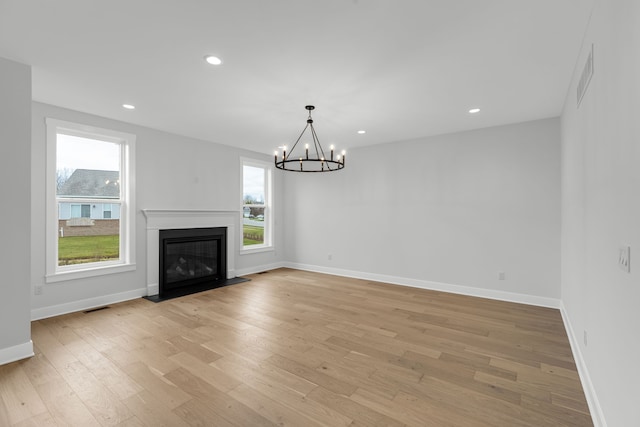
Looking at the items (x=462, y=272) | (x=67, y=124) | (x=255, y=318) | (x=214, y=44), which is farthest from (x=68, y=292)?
(x=462, y=272)

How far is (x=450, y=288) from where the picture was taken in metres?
4.97

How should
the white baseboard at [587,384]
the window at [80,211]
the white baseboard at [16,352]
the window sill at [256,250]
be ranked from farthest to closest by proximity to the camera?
the window sill at [256,250], the window at [80,211], the white baseboard at [16,352], the white baseboard at [587,384]

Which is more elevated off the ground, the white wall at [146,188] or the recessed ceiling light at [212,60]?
the recessed ceiling light at [212,60]

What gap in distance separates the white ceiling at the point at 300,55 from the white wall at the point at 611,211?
20.9 inches

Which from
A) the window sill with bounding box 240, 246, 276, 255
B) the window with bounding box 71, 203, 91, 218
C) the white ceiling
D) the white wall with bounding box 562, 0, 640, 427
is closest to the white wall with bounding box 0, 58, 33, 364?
the white ceiling

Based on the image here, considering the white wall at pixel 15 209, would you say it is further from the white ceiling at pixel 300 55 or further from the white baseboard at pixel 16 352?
the white ceiling at pixel 300 55

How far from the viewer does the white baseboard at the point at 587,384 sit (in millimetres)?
1801

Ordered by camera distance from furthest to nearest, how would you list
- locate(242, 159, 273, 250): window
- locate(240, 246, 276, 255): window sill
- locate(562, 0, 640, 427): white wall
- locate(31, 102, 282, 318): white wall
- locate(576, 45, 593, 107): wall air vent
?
locate(242, 159, 273, 250): window → locate(240, 246, 276, 255): window sill → locate(31, 102, 282, 318): white wall → locate(576, 45, 593, 107): wall air vent → locate(562, 0, 640, 427): white wall

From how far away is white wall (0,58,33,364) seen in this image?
8.48 ft

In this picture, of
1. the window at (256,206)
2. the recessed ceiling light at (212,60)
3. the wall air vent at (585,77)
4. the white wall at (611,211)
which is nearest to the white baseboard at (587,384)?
the white wall at (611,211)

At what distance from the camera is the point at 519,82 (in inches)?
120

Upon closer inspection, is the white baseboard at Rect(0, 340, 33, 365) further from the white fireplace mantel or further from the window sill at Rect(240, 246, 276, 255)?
the window sill at Rect(240, 246, 276, 255)

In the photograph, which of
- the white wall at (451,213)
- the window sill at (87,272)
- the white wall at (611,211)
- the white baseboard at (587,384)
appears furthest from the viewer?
the white wall at (451,213)

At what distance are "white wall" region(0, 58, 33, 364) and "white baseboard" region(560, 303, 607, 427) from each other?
14.8ft
